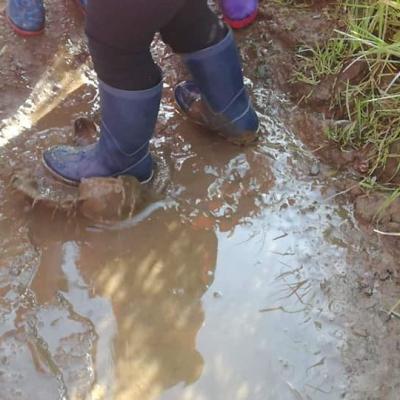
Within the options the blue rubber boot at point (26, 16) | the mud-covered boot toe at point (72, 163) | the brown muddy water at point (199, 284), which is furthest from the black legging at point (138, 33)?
the blue rubber boot at point (26, 16)

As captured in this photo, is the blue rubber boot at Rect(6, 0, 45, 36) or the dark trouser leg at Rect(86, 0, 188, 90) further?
the blue rubber boot at Rect(6, 0, 45, 36)

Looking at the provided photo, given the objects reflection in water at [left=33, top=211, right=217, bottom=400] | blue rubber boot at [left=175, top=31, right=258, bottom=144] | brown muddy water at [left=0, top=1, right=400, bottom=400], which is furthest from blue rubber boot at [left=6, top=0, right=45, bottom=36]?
reflection in water at [left=33, top=211, right=217, bottom=400]

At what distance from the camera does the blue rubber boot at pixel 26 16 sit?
2.72 m

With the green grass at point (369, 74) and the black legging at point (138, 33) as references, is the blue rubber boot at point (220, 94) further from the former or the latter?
the green grass at point (369, 74)

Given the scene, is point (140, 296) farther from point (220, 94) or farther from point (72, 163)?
point (220, 94)

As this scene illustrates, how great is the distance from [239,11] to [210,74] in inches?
24.8

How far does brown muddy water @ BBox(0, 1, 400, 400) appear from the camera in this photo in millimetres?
1859

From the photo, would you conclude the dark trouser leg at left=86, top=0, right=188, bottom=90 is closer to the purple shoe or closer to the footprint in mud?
the footprint in mud

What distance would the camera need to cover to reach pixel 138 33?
5.84 feet

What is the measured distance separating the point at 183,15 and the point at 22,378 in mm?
1139

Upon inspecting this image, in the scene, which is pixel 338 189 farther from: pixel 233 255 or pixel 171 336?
pixel 171 336

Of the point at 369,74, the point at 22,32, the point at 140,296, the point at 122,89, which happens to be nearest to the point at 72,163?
the point at 122,89

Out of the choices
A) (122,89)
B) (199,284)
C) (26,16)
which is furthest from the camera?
(26,16)

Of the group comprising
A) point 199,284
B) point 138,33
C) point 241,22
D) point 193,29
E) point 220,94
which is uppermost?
point 138,33
